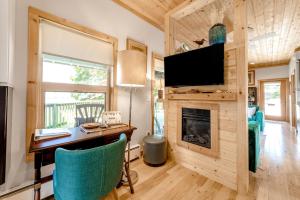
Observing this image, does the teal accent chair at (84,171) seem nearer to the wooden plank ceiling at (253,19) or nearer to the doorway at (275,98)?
the wooden plank ceiling at (253,19)

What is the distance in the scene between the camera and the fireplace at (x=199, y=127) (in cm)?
193

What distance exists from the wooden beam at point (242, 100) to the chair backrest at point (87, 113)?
74.5 inches

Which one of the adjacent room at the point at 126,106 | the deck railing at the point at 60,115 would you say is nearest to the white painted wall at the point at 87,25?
the adjacent room at the point at 126,106

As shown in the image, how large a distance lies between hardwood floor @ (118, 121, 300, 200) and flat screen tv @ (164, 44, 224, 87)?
1.34 metres

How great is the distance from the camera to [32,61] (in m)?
1.49

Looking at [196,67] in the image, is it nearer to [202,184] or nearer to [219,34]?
[219,34]

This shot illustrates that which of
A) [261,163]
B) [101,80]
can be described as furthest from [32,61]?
[261,163]

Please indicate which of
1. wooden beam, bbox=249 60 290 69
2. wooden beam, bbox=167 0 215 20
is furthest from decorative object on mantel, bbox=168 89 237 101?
wooden beam, bbox=249 60 290 69

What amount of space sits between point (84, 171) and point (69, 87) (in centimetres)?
129

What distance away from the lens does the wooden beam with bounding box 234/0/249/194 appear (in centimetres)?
167

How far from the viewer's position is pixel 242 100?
1690 millimetres

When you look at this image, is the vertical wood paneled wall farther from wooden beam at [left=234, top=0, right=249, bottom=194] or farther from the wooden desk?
the wooden desk

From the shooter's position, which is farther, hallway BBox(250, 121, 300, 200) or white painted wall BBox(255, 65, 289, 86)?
white painted wall BBox(255, 65, 289, 86)

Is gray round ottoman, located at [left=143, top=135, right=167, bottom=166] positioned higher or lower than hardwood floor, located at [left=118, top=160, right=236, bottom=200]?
higher
